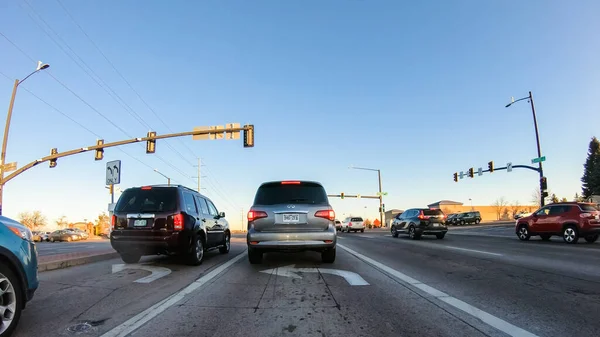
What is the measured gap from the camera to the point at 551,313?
4.47 m

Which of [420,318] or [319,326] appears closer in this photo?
[319,326]

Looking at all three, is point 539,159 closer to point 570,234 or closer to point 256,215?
point 570,234

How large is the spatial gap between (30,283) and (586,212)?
1858cm

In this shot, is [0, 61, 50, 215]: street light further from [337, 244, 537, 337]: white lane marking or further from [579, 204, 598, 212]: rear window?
[579, 204, 598, 212]: rear window

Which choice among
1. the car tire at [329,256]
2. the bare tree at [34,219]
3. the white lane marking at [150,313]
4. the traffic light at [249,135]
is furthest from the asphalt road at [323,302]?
the bare tree at [34,219]

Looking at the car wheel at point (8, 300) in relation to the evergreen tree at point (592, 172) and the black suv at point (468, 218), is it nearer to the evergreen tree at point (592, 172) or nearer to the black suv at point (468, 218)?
the black suv at point (468, 218)

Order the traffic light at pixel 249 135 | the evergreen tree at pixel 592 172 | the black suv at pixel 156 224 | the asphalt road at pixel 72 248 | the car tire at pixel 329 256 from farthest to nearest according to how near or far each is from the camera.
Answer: the evergreen tree at pixel 592 172 → the traffic light at pixel 249 135 → the asphalt road at pixel 72 248 → the car tire at pixel 329 256 → the black suv at pixel 156 224

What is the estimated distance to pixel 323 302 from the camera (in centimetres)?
512

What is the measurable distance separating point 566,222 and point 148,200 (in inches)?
655

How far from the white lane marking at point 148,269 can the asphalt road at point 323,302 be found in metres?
0.15

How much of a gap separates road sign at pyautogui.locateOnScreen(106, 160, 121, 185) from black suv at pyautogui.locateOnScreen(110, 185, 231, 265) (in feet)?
24.5

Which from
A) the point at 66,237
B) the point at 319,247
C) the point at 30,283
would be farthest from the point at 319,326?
the point at 66,237

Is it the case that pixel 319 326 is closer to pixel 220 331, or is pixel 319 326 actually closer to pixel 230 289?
pixel 220 331

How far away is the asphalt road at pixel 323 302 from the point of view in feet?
13.0
